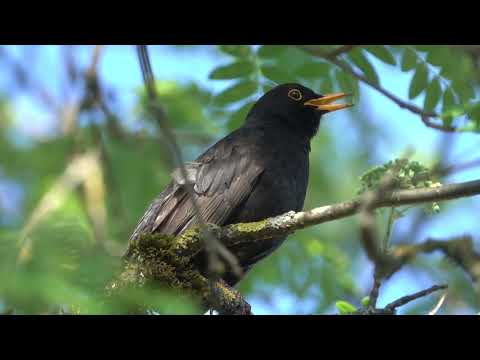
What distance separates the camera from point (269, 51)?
7.03 metres

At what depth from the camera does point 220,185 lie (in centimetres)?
696

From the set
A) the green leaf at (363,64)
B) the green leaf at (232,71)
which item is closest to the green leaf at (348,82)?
the green leaf at (363,64)

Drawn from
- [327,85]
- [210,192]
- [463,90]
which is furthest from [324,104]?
[463,90]

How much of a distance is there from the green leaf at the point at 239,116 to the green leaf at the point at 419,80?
6.01 feet

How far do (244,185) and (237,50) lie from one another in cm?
145

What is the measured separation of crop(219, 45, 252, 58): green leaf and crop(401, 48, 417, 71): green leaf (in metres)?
1.64

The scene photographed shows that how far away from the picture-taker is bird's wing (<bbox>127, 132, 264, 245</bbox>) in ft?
21.9

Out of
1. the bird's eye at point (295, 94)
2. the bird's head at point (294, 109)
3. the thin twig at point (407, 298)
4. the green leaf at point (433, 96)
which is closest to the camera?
the thin twig at point (407, 298)

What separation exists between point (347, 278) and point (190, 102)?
3430 mm

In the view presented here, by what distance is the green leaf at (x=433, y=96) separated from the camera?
6340 mm

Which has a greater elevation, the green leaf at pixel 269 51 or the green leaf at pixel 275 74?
the green leaf at pixel 269 51

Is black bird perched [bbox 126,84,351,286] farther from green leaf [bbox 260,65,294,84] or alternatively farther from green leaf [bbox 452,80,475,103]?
green leaf [bbox 452,80,475,103]

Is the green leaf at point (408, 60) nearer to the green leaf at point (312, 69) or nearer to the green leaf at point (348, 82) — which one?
the green leaf at point (348, 82)
